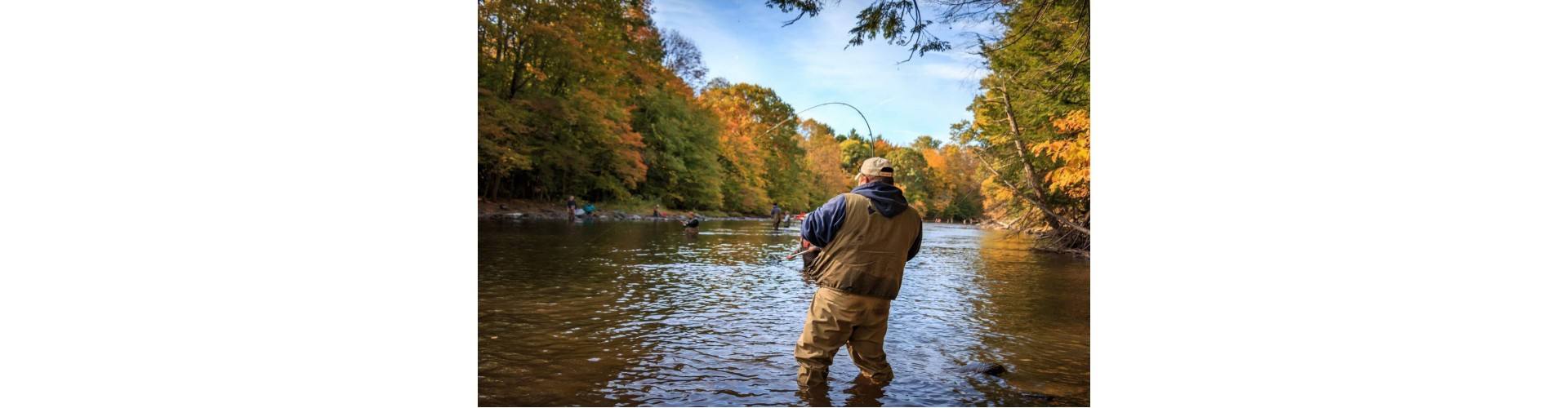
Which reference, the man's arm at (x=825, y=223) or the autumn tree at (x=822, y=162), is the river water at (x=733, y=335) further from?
the autumn tree at (x=822, y=162)

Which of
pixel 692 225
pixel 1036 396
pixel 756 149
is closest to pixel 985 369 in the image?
pixel 1036 396

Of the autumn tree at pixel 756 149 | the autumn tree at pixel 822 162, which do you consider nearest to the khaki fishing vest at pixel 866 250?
the autumn tree at pixel 756 149

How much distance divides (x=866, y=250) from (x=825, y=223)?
0.22m

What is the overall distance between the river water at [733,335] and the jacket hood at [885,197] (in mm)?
871

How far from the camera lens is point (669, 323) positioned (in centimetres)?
529

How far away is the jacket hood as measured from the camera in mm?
3295

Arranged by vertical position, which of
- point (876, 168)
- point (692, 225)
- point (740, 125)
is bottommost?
point (692, 225)

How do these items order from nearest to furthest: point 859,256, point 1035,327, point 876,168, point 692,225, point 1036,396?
point 859,256, point 876,168, point 1036,396, point 1035,327, point 692,225

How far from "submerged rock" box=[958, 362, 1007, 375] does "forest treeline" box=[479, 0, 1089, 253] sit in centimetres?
285

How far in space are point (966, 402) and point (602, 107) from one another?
1795 cm

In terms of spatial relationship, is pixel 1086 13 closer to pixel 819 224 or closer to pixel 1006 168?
pixel 819 224

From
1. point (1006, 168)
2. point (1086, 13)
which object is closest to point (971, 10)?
point (1086, 13)

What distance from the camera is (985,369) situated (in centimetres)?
399

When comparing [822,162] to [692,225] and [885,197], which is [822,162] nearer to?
[692,225]
